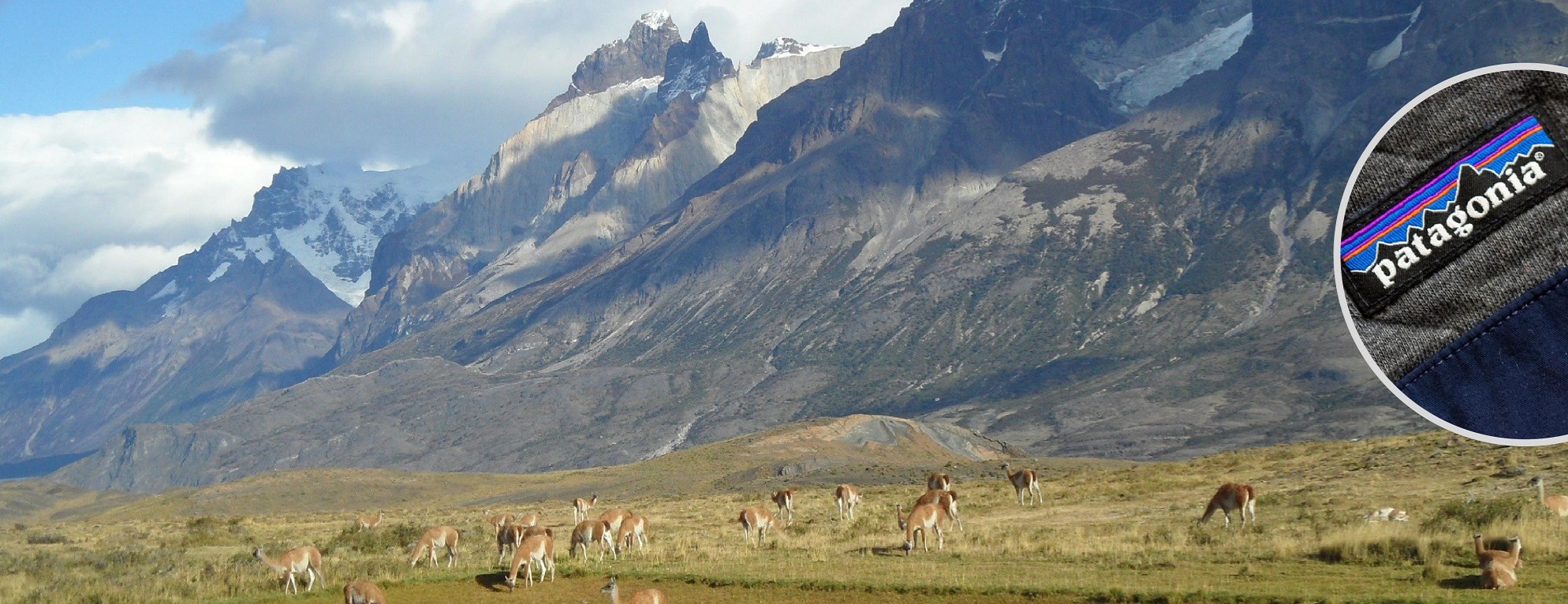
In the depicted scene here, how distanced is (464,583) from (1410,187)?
80.5ft

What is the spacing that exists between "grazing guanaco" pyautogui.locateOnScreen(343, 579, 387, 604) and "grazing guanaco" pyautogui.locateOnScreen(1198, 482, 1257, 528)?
1902 cm

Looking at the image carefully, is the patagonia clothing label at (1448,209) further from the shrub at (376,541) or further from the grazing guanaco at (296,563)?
the shrub at (376,541)

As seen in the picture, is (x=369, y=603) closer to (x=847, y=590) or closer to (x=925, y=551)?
(x=847, y=590)

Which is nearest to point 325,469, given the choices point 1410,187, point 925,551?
point 925,551

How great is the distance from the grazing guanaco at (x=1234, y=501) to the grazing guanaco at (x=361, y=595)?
19.0 metres

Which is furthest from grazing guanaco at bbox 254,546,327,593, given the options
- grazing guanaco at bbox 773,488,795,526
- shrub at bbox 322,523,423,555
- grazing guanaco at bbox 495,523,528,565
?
grazing guanaco at bbox 773,488,795,526

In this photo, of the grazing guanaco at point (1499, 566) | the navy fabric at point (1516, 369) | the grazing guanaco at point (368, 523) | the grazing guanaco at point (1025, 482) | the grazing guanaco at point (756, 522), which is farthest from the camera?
the grazing guanaco at point (368, 523)

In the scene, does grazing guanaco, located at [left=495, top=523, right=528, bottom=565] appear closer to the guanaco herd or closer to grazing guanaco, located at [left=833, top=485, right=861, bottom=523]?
the guanaco herd

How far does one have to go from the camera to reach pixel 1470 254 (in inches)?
371

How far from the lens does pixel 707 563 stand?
106 feet

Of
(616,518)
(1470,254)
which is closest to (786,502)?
(616,518)

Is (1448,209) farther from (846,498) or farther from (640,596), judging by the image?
(846,498)

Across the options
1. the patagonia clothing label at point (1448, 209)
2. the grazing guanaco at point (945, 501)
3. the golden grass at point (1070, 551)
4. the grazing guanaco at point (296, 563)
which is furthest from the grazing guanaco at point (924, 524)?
the patagonia clothing label at point (1448, 209)

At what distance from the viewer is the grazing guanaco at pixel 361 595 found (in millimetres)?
25778
